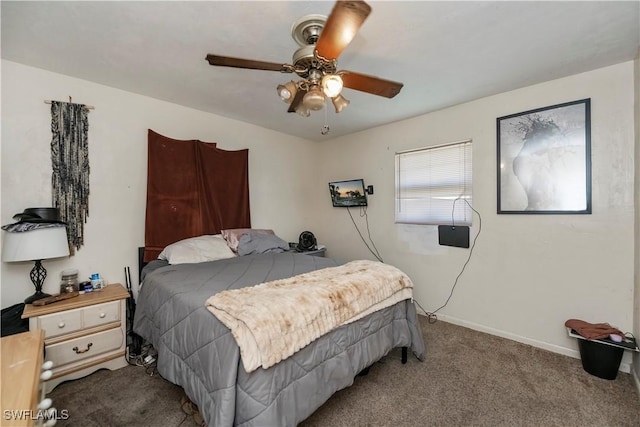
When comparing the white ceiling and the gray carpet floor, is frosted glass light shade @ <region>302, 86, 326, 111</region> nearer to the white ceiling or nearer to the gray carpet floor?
the white ceiling

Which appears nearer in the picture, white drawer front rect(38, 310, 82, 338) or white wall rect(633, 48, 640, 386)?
white drawer front rect(38, 310, 82, 338)

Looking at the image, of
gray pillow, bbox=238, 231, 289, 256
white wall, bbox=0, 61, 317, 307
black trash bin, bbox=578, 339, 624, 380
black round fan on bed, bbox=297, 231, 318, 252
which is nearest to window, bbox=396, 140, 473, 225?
black round fan on bed, bbox=297, 231, 318, 252

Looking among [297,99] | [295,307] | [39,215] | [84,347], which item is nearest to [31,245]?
[39,215]

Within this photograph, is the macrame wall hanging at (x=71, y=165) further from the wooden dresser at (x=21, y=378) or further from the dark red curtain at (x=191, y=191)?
the wooden dresser at (x=21, y=378)

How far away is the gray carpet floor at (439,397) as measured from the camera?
1672 mm

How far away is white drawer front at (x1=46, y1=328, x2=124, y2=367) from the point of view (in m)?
1.94

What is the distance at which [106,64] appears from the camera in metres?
2.16

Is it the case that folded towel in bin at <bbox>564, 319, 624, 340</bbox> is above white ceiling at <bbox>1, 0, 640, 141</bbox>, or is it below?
below

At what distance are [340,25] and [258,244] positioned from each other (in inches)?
94.0

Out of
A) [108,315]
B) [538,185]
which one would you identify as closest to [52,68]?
[108,315]

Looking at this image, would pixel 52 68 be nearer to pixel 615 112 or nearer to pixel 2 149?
pixel 2 149

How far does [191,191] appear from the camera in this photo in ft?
9.89

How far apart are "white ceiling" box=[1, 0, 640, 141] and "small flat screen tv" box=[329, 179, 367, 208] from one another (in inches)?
57.7

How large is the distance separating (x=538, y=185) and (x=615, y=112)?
730mm
